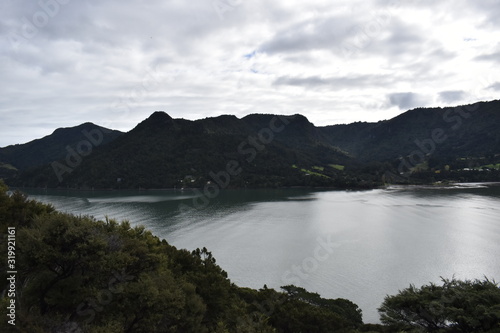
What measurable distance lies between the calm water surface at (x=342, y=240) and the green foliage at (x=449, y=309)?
8675mm

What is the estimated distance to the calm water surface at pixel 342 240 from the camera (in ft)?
123

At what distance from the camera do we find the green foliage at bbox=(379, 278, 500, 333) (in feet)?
56.0

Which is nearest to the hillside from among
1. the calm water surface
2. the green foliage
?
the calm water surface

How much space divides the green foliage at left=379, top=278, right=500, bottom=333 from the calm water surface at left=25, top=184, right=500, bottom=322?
8675 millimetres

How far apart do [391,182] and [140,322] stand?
161895mm

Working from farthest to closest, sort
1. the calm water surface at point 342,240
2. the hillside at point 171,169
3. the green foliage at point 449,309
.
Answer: the hillside at point 171,169 < the calm water surface at point 342,240 < the green foliage at point 449,309

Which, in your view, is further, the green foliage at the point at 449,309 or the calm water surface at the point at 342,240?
the calm water surface at the point at 342,240

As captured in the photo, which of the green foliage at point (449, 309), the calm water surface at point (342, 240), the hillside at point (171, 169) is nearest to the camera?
the green foliage at point (449, 309)

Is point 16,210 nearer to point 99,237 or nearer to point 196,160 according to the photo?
point 99,237

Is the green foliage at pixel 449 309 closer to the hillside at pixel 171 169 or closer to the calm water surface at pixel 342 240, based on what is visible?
the calm water surface at pixel 342 240

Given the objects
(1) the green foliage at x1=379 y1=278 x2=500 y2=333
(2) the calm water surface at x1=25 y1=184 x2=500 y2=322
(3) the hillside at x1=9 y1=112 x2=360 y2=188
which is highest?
(3) the hillside at x1=9 y1=112 x2=360 y2=188

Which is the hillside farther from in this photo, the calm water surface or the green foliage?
the green foliage

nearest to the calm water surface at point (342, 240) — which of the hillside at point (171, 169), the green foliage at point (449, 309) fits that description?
the green foliage at point (449, 309)

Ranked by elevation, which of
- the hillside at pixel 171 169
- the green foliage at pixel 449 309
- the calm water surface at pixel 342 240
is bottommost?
the calm water surface at pixel 342 240
